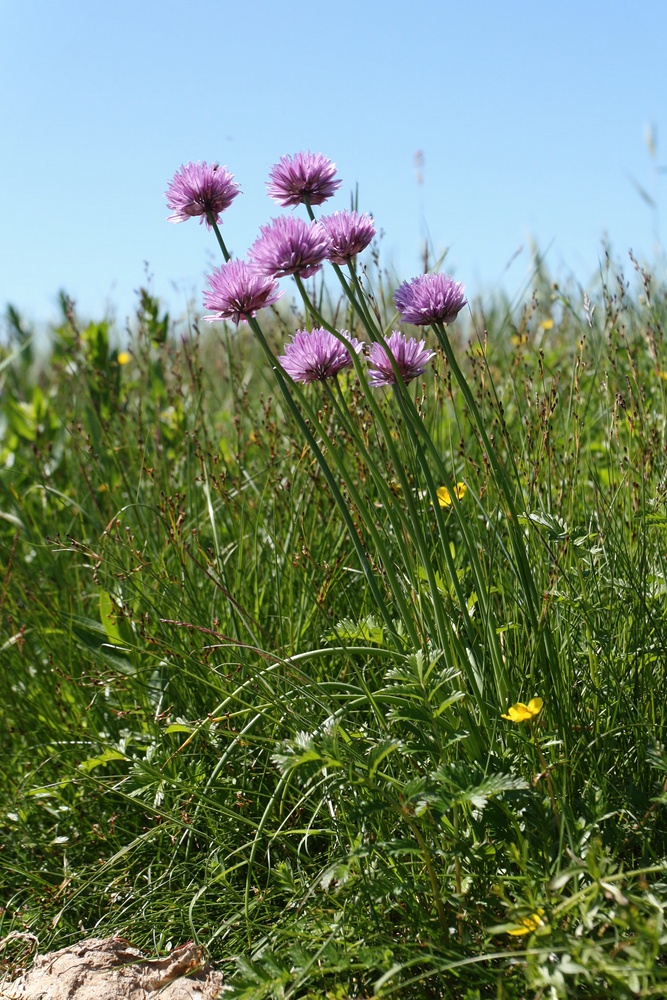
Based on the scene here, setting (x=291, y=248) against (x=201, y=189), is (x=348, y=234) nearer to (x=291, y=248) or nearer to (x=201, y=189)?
(x=291, y=248)

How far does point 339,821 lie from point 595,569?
2.40ft

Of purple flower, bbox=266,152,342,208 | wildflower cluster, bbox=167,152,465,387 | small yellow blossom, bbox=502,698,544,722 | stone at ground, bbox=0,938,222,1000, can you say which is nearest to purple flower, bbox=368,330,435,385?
wildflower cluster, bbox=167,152,465,387

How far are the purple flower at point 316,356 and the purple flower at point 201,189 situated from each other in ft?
0.96

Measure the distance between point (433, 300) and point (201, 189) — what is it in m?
0.47

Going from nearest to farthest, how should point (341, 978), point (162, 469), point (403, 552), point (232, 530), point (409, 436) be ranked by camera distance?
point (341, 978) → point (403, 552) → point (409, 436) → point (232, 530) → point (162, 469)

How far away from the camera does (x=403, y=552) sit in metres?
1.58

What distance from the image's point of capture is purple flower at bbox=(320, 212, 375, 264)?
4.87 ft

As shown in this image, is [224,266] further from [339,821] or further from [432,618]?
[339,821]

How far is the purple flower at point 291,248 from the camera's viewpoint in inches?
55.9

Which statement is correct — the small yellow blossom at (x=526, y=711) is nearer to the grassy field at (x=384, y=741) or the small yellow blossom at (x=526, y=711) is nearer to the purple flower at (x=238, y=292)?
the grassy field at (x=384, y=741)

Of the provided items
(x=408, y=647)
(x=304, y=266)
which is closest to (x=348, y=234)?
(x=304, y=266)

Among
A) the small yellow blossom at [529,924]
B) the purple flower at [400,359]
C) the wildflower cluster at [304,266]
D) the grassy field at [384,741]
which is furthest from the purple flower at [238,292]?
the small yellow blossom at [529,924]

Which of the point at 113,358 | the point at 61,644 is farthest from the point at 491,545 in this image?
the point at 113,358

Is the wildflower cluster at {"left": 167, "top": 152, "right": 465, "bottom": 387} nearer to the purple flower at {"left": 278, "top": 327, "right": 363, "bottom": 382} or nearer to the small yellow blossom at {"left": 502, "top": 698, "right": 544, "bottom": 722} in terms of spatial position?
the purple flower at {"left": 278, "top": 327, "right": 363, "bottom": 382}
